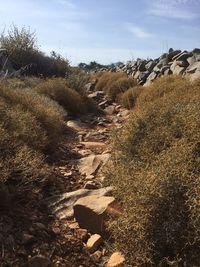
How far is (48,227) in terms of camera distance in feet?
13.0

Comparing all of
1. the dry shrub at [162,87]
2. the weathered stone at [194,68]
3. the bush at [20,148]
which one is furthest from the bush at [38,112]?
the weathered stone at [194,68]

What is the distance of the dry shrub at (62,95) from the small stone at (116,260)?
6557 millimetres

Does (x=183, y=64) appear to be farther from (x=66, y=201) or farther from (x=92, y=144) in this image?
(x=66, y=201)

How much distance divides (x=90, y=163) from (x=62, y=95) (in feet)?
14.6

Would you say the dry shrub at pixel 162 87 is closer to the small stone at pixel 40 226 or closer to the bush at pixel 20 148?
the bush at pixel 20 148

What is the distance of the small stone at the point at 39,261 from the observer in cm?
331

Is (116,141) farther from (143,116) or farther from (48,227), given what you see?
(48,227)

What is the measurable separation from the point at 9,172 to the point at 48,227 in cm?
60

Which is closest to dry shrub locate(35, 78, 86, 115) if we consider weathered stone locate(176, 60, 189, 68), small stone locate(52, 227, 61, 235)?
weathered stone locate(176, 60, 189, 68)

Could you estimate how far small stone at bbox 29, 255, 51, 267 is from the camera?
10.9 ft

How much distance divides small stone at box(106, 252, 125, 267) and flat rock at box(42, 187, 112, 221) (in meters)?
0.87

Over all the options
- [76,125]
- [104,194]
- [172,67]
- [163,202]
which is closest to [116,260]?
[163,202]

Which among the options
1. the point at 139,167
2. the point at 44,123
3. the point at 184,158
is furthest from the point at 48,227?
the point at 44,123

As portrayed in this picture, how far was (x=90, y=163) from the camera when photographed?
18.5ft
